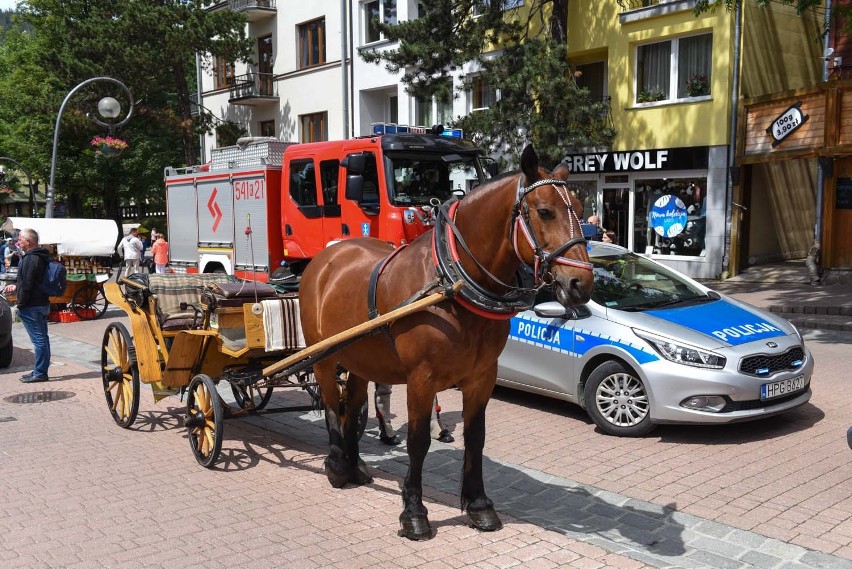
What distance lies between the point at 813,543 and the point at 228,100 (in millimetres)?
33066

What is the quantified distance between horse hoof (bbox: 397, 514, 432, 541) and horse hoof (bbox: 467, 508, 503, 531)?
1.03 ft

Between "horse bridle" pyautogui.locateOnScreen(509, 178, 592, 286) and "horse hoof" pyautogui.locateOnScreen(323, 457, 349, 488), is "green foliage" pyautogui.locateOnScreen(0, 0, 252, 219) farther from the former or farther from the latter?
"horse bridle" pyautogui.locateOnScreen(509, 178, 592, 286)

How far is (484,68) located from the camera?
1797cm

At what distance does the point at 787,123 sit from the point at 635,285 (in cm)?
1231

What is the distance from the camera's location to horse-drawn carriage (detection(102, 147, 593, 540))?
4309mm

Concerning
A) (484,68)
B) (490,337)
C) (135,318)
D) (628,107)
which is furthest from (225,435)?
(628,107)

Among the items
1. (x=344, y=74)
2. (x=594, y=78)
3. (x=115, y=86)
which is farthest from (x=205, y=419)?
(x=115, y=86)

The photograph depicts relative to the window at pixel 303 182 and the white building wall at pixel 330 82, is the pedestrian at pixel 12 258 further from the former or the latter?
the white building wall at pixel 330 82

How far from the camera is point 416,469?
4.93 metres

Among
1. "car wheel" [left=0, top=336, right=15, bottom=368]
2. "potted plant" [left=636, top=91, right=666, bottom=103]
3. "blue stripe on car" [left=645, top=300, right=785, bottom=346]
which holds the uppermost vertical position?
"potted plant" [left=636, top=91, right=666, bottom=103]

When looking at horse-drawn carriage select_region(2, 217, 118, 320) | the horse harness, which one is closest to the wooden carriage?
the horse harness

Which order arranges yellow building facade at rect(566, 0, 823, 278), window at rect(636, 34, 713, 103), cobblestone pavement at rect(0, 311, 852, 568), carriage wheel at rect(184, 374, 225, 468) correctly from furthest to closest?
window at rect(636, 34, 713, 103) → yellow building facade at rect(566, 0, 823, 278) → carriage wheel at rect(184, 374, 225, 468) → cobblestone pavement at rect(0, 311, 852, 568)

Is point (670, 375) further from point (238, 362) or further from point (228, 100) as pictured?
point (228, 100)

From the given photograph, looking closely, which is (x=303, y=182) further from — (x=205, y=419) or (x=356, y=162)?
(x=205, y=419)
